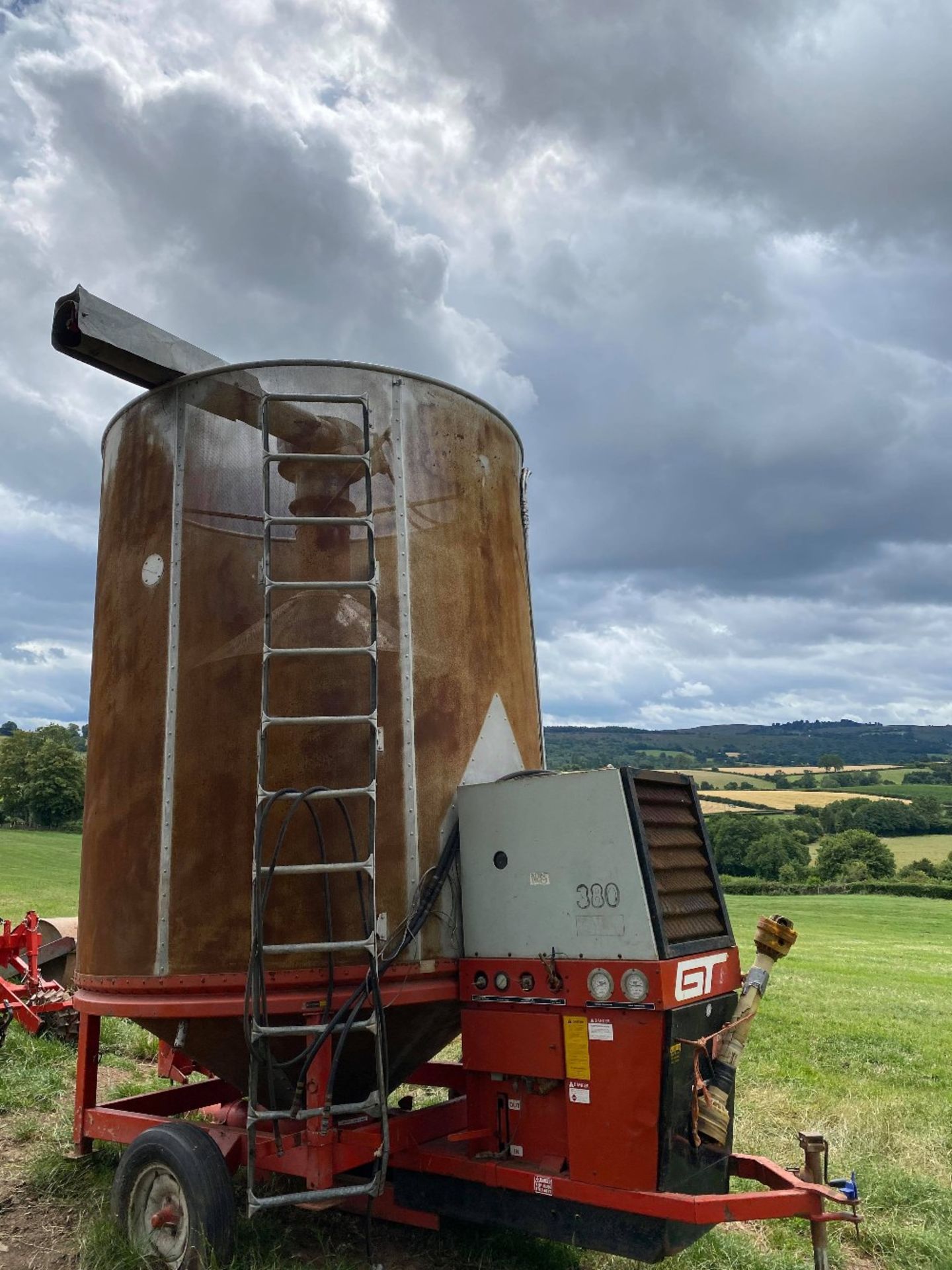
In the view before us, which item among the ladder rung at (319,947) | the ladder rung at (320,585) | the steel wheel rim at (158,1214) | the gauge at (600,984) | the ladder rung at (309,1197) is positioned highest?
the ladder rung at (320,585)

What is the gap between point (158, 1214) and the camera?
5516 mm

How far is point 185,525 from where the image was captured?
6.43 m

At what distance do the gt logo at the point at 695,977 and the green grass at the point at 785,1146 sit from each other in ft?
5.44

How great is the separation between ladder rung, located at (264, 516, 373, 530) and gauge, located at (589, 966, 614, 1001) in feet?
9.10

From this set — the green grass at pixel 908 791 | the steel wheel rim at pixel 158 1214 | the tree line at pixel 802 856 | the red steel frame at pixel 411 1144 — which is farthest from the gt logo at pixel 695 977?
the green grass at pixel 908 791

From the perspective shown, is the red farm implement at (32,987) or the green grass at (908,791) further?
the green grass at (908,791)

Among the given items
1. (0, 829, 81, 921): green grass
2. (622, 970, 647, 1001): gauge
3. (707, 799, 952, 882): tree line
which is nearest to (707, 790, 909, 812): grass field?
(707, 799, 952, 882): tree line

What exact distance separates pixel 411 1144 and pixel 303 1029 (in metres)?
1.09

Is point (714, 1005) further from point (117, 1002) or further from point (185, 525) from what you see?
point (185, 525)

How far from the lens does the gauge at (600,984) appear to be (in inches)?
203

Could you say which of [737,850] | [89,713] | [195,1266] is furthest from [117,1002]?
[737,850]

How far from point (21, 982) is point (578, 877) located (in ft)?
25.2

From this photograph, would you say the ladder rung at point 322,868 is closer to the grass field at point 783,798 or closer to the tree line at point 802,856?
the tree line at point 802,856

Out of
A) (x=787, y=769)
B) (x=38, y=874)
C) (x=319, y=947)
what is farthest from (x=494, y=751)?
(x=787, y=769)
